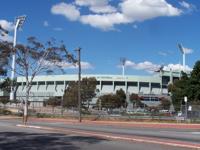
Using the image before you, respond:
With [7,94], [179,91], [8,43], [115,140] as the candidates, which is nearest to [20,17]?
[179,91]

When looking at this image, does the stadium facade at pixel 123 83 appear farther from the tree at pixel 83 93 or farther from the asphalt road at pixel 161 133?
the asphalt road at pixel 161 133

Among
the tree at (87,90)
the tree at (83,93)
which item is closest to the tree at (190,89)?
the tree at (83,93)

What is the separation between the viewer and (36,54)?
52312mm

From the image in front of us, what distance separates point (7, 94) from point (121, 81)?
224 feet

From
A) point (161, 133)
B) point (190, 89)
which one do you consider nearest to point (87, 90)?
point (190, 89)

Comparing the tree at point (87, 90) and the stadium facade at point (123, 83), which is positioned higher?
the stadium facade at point (123, 83)

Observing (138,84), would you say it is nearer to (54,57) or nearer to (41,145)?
(54,57)

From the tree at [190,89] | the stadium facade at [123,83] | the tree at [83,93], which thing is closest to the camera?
the tree at [190,89]

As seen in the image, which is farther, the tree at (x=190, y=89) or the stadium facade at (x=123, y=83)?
the stadium facade at (x=123, y=83)

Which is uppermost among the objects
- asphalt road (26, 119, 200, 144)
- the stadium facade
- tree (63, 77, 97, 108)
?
the stadium facade

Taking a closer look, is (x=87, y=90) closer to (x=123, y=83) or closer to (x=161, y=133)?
(x=161, y=133)

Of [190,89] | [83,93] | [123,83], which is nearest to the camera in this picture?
[190,89]

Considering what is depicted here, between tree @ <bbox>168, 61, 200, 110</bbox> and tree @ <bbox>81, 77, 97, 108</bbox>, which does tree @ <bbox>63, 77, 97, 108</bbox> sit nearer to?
tree @ <bbox>81, 77, 97, 108</bbox>

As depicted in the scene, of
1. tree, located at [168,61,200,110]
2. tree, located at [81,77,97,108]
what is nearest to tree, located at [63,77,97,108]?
tree, located at [81,77,97,108]
